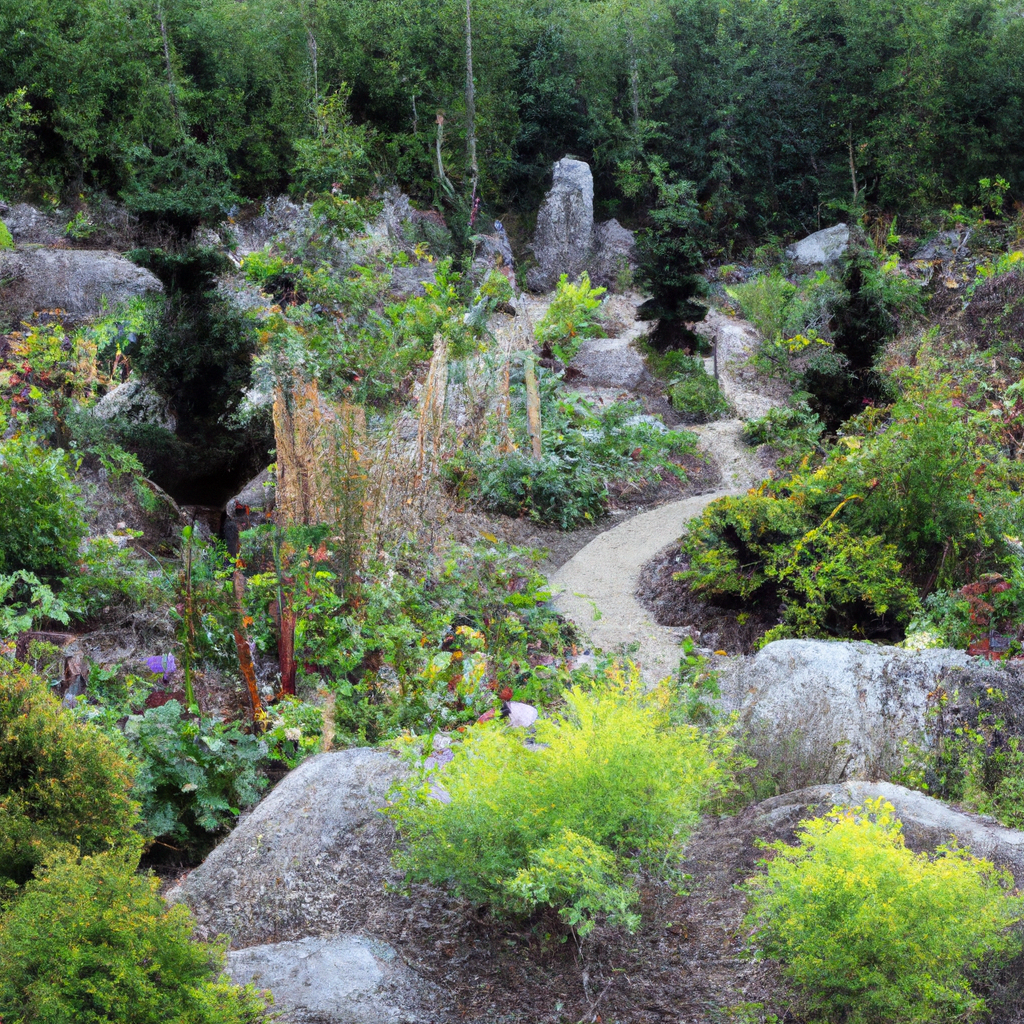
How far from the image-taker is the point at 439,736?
3.84 metres

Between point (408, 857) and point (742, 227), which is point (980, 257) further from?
point (408, 857)

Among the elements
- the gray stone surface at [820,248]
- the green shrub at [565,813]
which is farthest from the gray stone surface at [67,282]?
the gray stone surface at [820,248]

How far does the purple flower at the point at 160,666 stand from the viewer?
14.9 feet

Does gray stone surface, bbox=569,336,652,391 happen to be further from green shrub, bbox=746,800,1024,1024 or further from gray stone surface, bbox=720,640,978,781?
green shrub, bbox=746,800,1024,1024

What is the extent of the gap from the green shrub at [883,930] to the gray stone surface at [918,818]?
429mm

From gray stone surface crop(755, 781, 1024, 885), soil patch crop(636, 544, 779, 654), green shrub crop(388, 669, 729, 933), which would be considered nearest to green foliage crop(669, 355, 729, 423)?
soil patch crop(636, 544, 779, 654)

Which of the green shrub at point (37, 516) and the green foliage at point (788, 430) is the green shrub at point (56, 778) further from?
the green foliage at point (788, 430)

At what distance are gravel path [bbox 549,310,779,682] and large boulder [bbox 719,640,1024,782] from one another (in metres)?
1.28

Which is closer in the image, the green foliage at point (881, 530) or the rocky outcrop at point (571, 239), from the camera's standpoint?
the green foliage at point (881, 530)

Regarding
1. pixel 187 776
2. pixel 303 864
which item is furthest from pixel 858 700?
pixel 187 776

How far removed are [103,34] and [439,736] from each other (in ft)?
43.5

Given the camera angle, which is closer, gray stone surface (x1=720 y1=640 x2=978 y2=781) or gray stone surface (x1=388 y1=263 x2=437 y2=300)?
gray stone surface (x1=720 y1=640 x2=978 y2=781)

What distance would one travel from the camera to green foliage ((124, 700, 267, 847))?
3.60 meters

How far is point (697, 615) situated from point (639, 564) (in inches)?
44.1
